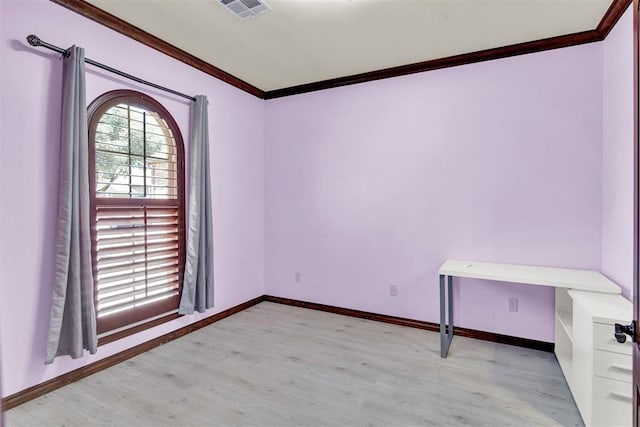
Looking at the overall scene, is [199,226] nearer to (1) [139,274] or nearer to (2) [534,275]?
(1) [139,274]

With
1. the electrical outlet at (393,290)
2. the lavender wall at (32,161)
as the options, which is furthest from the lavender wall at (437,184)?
the lavender wall at (32,161)

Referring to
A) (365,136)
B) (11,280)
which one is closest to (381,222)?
(365,136)

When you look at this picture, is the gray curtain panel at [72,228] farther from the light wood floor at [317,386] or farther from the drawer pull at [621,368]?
the drawer pull at [621,368]

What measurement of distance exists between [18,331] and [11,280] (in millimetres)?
335

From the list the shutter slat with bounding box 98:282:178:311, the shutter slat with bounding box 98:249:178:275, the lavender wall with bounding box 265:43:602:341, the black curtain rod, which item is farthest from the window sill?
the black curtain rod

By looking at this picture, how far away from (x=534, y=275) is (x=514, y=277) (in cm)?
18

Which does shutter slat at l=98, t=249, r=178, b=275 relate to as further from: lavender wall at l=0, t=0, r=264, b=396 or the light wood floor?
the light wood floor

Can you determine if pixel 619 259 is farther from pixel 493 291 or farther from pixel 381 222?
pixel 381 222

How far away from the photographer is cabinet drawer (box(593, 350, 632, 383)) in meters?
1.85

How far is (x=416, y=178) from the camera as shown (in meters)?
3.50

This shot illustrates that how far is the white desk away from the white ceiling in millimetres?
1924

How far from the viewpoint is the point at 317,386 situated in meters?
2.48

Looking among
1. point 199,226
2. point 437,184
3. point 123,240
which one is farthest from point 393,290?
point 123,240

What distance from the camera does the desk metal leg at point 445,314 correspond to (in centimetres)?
284
